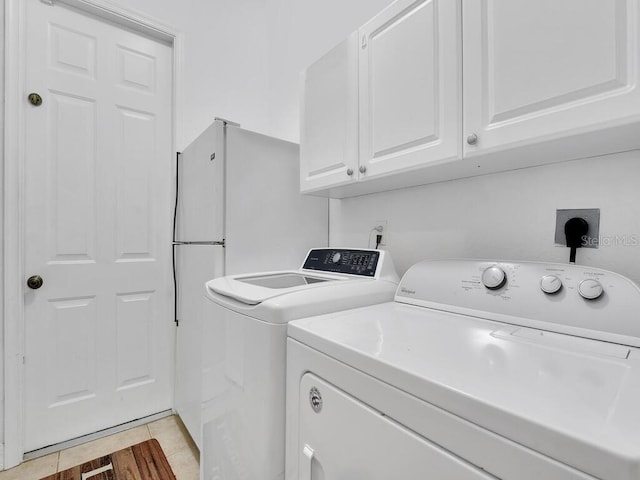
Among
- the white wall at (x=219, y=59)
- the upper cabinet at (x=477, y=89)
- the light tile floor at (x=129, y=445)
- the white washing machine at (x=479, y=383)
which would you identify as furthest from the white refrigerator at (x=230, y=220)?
the white washing machine at (x=479, y=383)

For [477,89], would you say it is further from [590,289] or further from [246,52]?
[246,52]

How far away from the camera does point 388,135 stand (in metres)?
1.17

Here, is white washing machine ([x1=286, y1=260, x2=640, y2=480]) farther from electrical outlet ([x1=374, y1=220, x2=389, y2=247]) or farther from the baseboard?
the baseboard

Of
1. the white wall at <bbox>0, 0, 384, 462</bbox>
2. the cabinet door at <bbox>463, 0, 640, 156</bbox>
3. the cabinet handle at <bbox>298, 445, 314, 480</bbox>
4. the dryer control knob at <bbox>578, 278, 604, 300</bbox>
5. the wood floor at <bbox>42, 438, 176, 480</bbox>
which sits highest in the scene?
the white wall at <bbox>0, 0, 384, 462</bbox>

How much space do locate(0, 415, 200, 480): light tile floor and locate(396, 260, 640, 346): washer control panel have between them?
153 cm

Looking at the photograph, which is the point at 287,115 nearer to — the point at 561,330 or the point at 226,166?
the point at 226,166

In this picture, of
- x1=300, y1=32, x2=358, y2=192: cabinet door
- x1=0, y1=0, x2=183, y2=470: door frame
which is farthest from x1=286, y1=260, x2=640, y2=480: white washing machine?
x1=0, y1=0, x2=183, y2=470: door frame

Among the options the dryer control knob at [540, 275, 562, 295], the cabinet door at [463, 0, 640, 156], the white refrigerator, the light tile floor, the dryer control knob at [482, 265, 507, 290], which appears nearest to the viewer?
the cabinet door at [463, 0, 640, 156]

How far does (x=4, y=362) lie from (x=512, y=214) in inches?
100

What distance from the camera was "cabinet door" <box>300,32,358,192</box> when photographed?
131cm

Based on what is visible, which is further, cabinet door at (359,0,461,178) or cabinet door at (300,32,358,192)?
cabinet door at (300,32,358,192)

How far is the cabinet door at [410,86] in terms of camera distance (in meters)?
0.97

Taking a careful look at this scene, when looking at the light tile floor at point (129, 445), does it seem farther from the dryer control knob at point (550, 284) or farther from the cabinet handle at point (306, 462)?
the dryer control knob at point (550, 284)

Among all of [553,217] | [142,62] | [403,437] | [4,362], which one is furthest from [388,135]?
[4,362]
